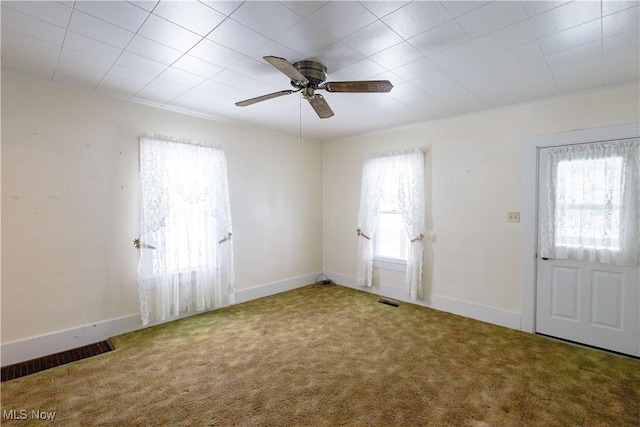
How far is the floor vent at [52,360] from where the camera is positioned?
8.11 ft

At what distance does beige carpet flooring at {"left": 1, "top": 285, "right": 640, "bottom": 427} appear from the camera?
1980 millimetres

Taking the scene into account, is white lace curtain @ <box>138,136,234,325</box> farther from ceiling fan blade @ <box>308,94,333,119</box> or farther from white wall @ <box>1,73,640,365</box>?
ceiling fan blade @ <box>308,94,333,119</box>

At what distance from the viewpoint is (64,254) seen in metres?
2.87

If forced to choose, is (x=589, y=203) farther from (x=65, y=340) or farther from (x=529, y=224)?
(x=65, y=340)

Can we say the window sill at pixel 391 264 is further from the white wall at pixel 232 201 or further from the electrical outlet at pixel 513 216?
the electrical outlet at pixel 513 216

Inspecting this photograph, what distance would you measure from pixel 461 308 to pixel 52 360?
14.5ft

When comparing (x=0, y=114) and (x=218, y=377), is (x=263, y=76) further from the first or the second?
(x=218, y=377)

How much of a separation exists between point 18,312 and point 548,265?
5.25 meters

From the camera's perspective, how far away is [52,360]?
106 inches

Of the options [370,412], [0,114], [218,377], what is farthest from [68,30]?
[370,412]

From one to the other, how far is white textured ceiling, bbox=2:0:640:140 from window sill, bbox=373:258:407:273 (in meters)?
2.31

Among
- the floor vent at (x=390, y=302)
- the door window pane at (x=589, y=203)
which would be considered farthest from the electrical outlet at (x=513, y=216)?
the floor vent at (x=390, y=302)

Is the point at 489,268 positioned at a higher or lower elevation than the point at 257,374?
higher

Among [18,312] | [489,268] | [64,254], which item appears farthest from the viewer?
[489,268]
